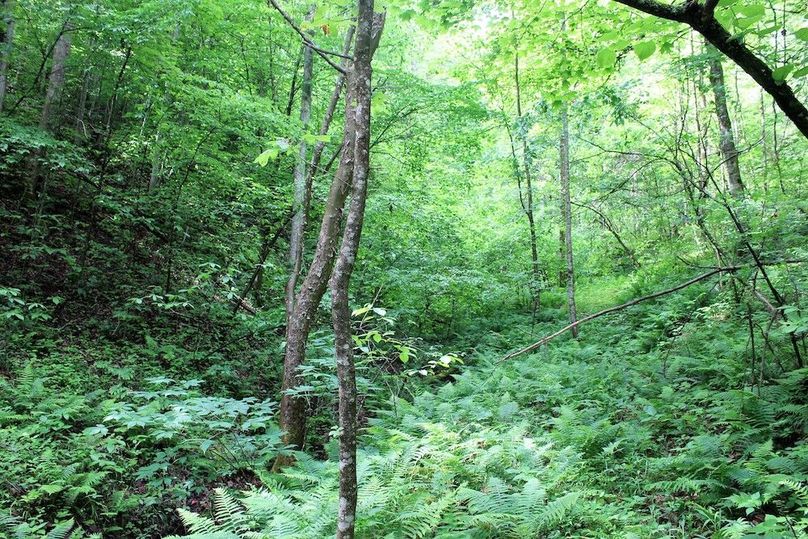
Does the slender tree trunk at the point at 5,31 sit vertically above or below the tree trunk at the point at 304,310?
above

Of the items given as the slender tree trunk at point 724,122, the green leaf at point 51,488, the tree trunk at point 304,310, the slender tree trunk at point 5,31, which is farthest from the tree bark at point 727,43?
the slender tree trunk at point 5,31

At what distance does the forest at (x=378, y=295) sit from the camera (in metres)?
3.51

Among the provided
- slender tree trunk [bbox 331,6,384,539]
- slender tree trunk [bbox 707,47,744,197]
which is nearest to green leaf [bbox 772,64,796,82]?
slender tree trunk [bbox 331,6,384,539]

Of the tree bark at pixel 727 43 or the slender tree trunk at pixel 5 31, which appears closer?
the tree bark at pixel 727 43

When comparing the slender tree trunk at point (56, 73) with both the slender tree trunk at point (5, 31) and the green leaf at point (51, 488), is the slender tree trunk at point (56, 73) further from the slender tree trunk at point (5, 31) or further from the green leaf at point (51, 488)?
the green leaf at point (51, 488)

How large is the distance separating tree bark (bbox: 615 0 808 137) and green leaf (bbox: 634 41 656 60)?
0.19 m

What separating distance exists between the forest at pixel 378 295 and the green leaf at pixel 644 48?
0.04ft

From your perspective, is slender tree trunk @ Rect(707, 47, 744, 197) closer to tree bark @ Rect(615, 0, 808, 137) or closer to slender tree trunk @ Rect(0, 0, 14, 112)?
tree bark @ Rect(615, 0, 808, 137)

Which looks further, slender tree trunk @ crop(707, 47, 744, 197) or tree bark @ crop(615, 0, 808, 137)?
slender tree trunk @ crop(707, 47, 744, 197)

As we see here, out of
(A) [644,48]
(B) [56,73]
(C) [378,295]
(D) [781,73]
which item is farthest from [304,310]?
(B) [56,73]

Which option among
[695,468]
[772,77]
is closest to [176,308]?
[695,468]

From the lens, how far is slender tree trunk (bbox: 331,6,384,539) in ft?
8.23

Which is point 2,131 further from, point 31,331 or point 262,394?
point 262,394

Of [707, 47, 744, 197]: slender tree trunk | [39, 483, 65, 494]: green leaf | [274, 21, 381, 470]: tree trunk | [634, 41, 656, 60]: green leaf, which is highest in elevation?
[707, 47, 744, 197]: slender tree trunk
